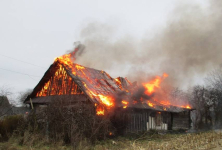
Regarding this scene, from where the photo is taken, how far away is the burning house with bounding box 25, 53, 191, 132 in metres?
15.4

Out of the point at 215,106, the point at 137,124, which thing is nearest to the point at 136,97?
the point at 137,124

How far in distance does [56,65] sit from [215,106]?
104 ft

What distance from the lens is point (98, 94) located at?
15.8 m

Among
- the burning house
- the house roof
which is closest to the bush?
the burning house

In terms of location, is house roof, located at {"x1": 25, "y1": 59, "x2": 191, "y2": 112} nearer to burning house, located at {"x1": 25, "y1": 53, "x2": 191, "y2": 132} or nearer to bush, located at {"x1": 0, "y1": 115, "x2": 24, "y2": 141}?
burning house, located at {"x1": 25, "y1": 53, "x2": 191, "y2": 132}

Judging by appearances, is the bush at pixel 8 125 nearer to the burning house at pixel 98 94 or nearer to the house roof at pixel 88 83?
the burning house at pixel 98 94

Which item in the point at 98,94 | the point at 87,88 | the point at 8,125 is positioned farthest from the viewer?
the point at 98,94

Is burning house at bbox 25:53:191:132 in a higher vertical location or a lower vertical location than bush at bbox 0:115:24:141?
higher

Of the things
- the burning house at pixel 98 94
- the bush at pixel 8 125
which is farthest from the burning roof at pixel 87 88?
the bush at pixel 8 125

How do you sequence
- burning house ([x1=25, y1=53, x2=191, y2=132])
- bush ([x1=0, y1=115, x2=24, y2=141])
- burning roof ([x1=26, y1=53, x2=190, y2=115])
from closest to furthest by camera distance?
1. bush ([x1=0, y1=115, x2=24, y2=141])
2. burning house ([x1=25, y1=53, x2=191, y2=132])
3. burning roof ([x1=26, y1=53, x2=190, y2=115])

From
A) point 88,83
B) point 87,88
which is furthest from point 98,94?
point 88,83

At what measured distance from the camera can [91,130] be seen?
12.9 m

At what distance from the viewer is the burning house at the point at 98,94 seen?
50.4 feet

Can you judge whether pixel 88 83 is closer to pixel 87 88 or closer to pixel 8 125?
pixel 87 88
